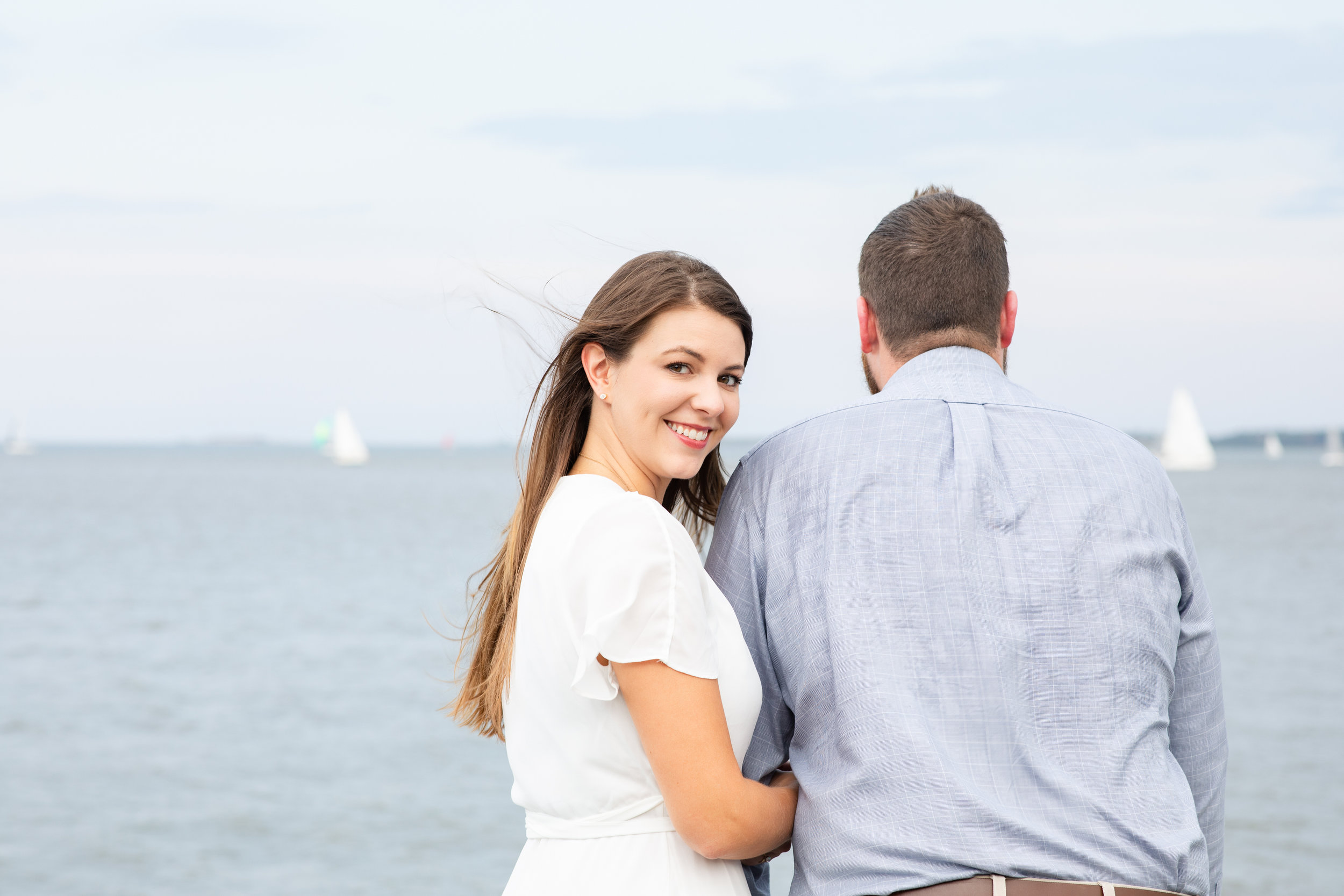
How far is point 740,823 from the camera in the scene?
1814 millimetres

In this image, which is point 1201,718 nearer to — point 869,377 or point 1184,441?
point 869,377

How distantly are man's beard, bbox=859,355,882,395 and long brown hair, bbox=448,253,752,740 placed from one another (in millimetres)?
211

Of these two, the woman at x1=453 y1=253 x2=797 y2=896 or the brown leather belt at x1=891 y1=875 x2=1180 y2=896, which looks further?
the woman at x1=453 y1=253 x2=797 y2=896

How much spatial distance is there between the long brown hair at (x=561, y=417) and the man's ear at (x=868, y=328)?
7.9 inches

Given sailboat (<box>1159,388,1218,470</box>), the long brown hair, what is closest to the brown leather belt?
the long brown hair

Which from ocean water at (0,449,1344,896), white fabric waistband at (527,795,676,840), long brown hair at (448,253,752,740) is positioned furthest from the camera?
ocean water at (0,449,1344,896)

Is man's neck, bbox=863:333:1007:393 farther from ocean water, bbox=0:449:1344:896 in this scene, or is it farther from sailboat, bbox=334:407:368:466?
sailboat, bbox=334:407:368:466

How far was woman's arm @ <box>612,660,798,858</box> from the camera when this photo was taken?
5.78 ft

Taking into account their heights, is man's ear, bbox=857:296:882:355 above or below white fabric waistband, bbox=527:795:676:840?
above

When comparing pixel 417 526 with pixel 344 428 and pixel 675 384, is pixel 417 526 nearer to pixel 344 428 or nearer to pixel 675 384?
pixel 675 384

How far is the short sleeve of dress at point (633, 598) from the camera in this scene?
1750 mm

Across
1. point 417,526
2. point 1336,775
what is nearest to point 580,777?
point 1336,775

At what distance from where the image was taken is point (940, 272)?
193 cm

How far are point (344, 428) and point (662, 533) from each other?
267 ft
